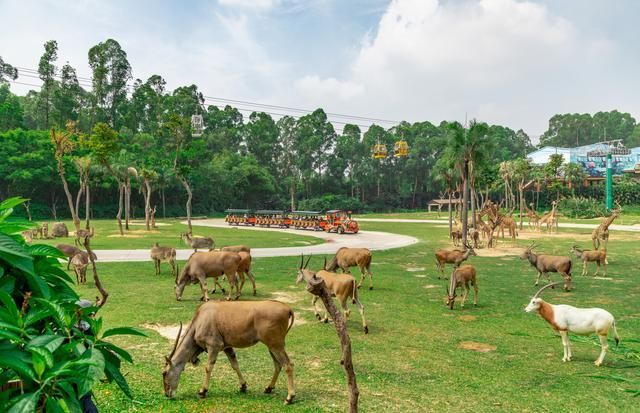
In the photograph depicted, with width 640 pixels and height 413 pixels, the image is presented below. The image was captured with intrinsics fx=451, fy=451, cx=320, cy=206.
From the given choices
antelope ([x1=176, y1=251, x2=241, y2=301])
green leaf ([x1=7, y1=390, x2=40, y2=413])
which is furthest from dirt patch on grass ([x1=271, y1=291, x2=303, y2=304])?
green leaf ([x1=7, y1=390, x2=40, y2=413])

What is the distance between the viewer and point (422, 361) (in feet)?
28.4

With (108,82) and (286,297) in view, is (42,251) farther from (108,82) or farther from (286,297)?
(108,82)

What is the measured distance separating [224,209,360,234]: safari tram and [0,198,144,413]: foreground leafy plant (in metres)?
37.9

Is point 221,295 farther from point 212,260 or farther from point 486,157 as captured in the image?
point 486,157

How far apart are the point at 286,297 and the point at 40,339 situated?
40.0 ft

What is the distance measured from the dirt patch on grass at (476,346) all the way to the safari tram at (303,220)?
3034cm

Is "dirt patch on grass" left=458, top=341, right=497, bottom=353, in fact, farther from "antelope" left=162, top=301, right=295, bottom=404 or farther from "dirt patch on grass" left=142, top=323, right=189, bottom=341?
"dirt patch on grass" left=142, top=323, right=189, bottom=341

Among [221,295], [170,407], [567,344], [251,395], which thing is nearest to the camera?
[170,407]

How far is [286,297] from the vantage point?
46.5 feet

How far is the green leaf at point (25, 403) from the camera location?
1.93 m

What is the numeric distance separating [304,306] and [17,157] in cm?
5404

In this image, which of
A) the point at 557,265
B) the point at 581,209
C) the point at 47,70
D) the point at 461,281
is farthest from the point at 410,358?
the point at 47,70

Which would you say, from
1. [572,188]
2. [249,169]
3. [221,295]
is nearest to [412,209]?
[572,188]

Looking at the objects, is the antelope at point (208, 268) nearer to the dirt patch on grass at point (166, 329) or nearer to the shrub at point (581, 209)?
the dirt patch on grass at point (166, 329)
